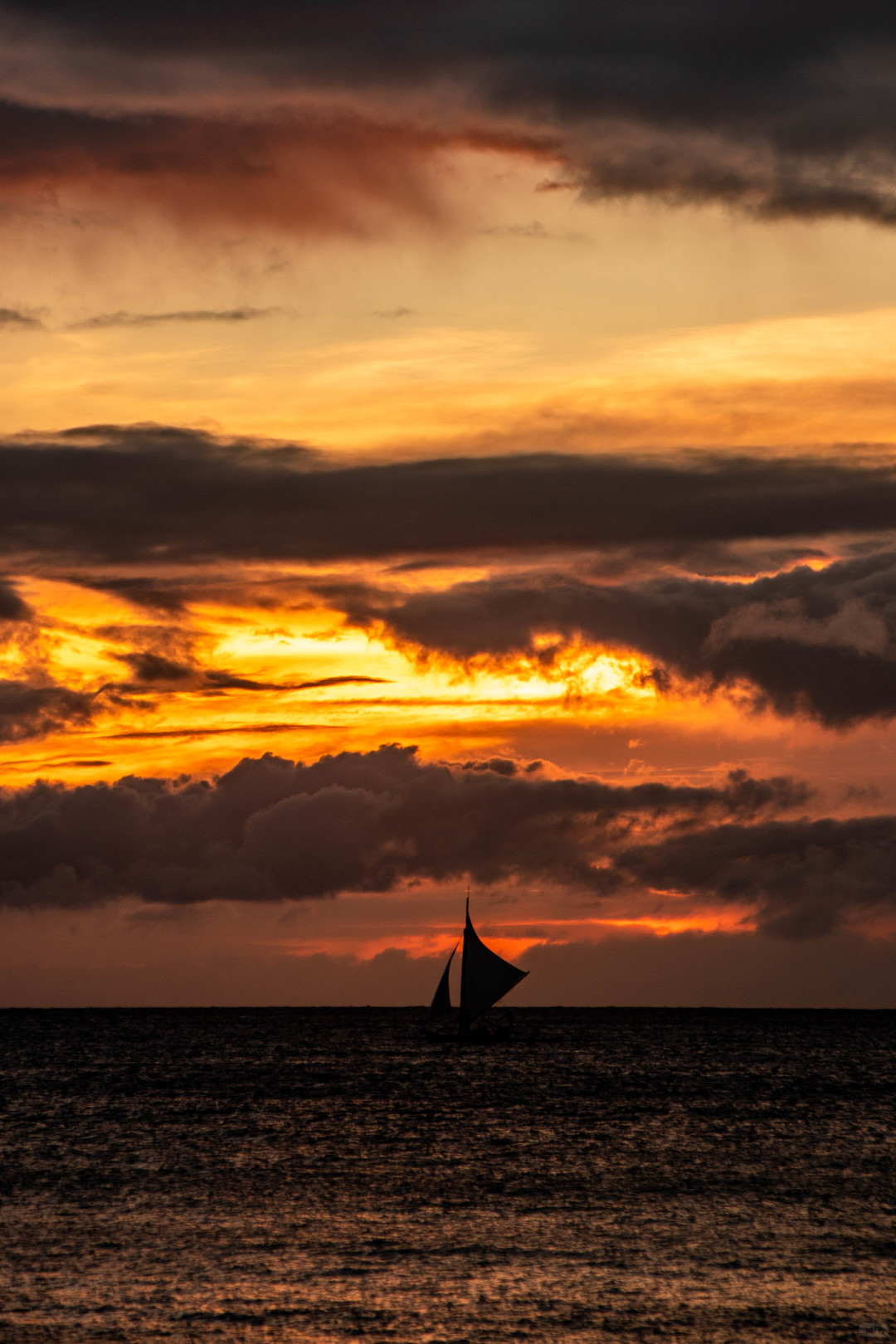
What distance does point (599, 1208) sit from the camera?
5472 centimetres

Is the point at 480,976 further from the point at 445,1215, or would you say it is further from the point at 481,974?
the point at 445,1215

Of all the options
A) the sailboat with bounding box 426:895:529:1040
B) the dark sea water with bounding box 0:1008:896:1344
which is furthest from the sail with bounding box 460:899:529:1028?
the dark sea water with bounding box 0:1008:896:1344

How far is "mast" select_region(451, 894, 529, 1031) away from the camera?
144m

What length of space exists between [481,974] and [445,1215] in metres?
93.7

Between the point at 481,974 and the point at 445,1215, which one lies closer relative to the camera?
the point at 445,1215

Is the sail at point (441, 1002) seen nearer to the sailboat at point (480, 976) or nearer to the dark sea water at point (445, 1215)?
the sailboat at point (480, 976)

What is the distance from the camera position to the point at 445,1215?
52.9m

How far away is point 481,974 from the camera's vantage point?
14588cm

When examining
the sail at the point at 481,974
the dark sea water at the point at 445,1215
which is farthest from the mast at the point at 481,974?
the dark sea water at the point at 445,1215

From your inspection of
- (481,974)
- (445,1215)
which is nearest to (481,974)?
(481,974)

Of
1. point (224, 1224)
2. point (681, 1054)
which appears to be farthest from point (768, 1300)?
point (681, 1054)

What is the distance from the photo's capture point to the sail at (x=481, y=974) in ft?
474

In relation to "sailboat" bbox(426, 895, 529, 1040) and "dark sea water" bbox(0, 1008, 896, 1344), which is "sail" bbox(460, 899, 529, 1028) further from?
"dark sea water" bbox(0, 1008, 896, 1344)

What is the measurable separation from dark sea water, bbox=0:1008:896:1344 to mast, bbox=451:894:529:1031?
30385 mm
